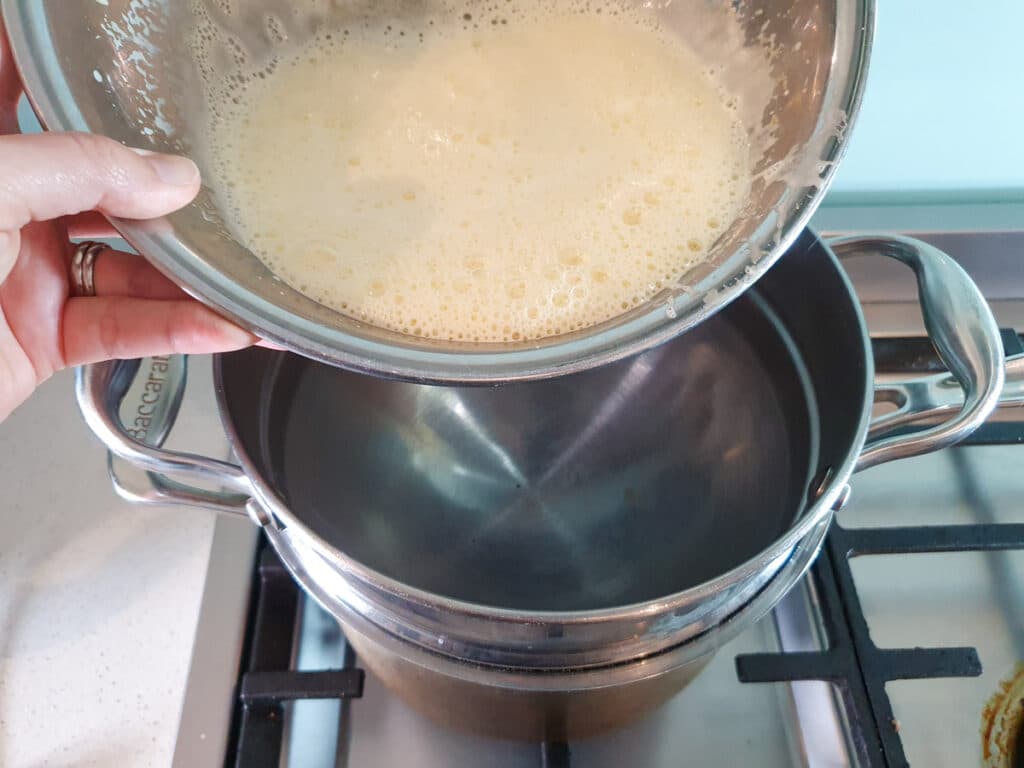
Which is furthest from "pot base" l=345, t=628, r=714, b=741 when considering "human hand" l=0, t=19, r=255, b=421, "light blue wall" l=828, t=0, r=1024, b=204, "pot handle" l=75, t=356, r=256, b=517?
"light blue wall" l=828, t=0, r=1024, b=204

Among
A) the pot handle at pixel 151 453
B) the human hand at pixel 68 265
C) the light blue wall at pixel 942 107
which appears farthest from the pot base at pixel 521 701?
the light blue wall at pixel 942 107

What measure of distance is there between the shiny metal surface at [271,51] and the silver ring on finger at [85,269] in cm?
15

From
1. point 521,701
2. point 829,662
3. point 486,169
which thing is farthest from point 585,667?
point 486,169

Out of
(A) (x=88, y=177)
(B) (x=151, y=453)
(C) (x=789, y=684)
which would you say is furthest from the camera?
(C) (x=789, y=684)

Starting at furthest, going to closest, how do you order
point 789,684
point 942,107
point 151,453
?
1. point 942,107
2. point 789,684
3. point 151,453

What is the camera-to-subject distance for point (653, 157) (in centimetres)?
48

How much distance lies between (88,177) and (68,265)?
22 cm

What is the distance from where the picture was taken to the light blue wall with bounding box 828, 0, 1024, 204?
622 millimetres

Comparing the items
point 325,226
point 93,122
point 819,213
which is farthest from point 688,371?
point 93,122

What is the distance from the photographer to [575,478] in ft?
2.08

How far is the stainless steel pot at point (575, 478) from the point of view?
457 mm

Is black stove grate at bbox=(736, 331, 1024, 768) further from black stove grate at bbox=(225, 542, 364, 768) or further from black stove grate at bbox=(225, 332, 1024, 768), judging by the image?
black stove grate at bbox=(225, 542, 364, 768)

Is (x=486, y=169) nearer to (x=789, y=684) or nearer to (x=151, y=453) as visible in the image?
(x=151, y=453)

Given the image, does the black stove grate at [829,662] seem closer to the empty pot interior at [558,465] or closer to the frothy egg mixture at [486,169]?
the empty pot interior at [558,465]
